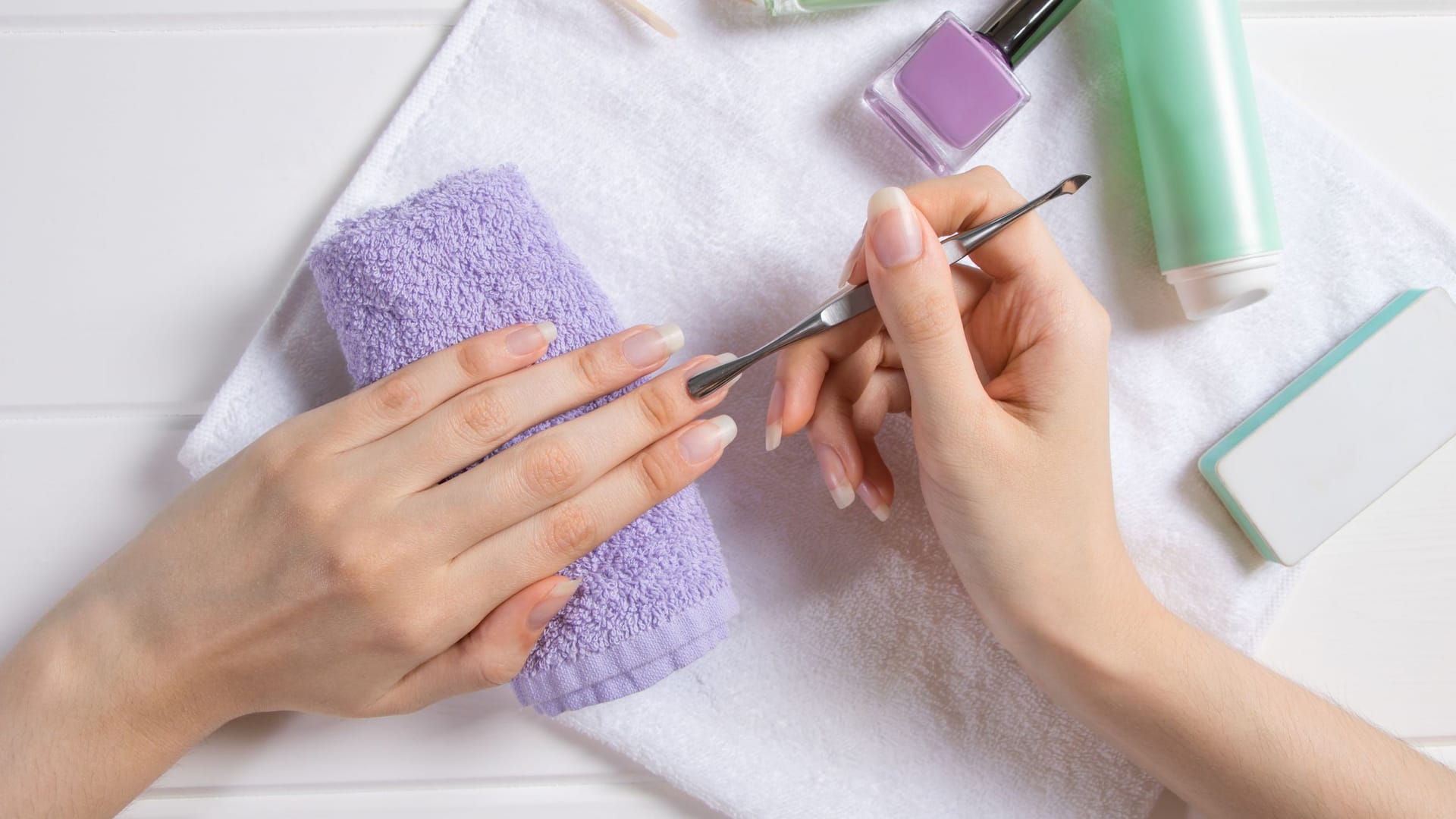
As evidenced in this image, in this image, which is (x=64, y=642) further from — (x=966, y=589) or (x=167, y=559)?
(x=966, y=589)

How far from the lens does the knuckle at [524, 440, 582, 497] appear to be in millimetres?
601

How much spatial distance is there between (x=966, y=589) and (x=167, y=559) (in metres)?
0.53

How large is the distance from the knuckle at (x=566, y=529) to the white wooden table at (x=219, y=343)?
20 centimetres

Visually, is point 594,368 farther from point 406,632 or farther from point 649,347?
point 406,632

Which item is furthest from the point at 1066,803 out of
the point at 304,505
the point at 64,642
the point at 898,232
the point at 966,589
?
the point at 64,642

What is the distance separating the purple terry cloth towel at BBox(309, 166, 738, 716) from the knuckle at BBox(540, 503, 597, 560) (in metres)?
0.02

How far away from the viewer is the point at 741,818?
2.38 ft

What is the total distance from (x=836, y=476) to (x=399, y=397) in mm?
285

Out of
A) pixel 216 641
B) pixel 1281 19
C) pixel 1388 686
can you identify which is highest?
pixel 216 641

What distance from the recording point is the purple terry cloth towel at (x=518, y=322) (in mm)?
613

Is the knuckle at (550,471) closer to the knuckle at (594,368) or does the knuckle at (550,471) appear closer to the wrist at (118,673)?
the knuckle at (594,368)

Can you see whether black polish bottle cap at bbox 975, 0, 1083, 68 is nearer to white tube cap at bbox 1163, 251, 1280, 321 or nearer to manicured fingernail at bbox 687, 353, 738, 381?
white tube cap at bbox 1163, 251, 1280, 321

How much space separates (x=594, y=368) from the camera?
0.62 meters

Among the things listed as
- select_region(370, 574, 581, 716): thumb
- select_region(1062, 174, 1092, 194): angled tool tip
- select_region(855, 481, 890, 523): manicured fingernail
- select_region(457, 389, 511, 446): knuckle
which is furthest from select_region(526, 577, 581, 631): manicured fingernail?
select_region(1062, 174, 1092, 194): angled tool tip
